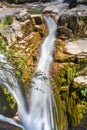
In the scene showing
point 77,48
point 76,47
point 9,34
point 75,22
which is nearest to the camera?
point 9,34

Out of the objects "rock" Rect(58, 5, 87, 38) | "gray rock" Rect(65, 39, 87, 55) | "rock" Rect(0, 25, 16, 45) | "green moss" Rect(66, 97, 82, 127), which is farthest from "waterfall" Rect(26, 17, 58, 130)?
"rock" Rect(58, 5, 87, 38)

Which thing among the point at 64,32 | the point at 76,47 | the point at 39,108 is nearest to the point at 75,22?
the point at 64,32

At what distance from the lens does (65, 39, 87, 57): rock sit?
1322 cm

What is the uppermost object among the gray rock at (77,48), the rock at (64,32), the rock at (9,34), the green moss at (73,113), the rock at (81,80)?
the rock at (9,34)

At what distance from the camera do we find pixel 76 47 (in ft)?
45.0

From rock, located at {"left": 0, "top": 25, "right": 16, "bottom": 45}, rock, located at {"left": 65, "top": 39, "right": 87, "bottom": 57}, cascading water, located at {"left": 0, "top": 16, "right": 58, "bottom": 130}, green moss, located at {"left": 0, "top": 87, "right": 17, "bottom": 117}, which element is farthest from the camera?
rock, located at {"left": 65, "top": 39, "right": 87, "bottom": 57}

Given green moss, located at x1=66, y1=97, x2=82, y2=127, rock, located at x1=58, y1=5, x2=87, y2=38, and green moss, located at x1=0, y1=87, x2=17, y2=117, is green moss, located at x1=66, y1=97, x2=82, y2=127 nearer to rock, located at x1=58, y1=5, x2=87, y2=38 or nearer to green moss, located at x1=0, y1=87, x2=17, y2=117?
green moss, located at x1=0, y1=87, x2=17, y2=117

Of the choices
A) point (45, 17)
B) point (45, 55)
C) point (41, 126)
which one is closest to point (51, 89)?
point (41, 126)

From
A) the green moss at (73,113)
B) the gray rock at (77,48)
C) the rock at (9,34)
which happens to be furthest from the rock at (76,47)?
the green moss at (73,113)

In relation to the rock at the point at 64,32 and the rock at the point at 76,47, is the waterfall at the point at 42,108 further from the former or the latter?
the rock at the point at 64,32

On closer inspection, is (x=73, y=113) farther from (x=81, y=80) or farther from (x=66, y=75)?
(x=66, y=75)

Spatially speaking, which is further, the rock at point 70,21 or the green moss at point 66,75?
the rock at point 70,21

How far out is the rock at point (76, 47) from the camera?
13.2 metres

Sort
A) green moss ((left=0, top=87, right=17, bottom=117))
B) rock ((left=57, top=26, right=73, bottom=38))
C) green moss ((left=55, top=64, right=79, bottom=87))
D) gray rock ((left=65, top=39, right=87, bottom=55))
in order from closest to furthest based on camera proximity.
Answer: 1. green moss ((left=0, top=87, right=17, bottom=117))
2. green moss ((left=55, top=64, right=79, bottom=87))
3. gray rock ((left=65, top=39, right=87, bottom=55))
4. rock ((left=57, top=26, right=73, bottom=38))
